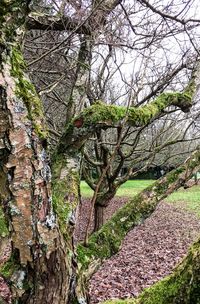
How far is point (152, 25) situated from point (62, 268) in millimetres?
4001

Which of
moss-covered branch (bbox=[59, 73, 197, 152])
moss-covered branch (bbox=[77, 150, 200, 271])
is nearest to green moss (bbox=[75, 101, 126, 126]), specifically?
moss-covered branch (bbox=[59, 73, 197, 152])

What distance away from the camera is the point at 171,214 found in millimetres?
15758

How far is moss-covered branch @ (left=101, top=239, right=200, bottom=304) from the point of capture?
1.17 metres

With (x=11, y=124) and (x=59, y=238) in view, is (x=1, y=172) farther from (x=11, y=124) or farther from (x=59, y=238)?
(x=59, y=238)

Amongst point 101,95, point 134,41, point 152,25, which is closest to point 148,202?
point 134,41

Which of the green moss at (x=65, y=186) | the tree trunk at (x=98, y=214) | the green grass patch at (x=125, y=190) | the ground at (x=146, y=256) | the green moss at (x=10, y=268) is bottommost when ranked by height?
the green grass patch at (x=125, y=190)

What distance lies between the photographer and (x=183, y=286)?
4.05ft

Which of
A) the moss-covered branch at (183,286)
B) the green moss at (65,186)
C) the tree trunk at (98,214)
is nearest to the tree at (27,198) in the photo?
the green moss at (65,186)

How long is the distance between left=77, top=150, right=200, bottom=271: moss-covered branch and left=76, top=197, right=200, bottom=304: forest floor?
95cm

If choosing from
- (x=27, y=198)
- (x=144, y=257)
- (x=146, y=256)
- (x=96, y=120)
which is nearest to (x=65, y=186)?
(x=96, y=120)

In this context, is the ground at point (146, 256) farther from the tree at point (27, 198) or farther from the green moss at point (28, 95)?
the green moss at point (28, 95)

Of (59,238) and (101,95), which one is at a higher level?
(101,95)

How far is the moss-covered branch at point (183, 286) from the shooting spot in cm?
117

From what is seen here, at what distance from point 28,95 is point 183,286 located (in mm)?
1141
